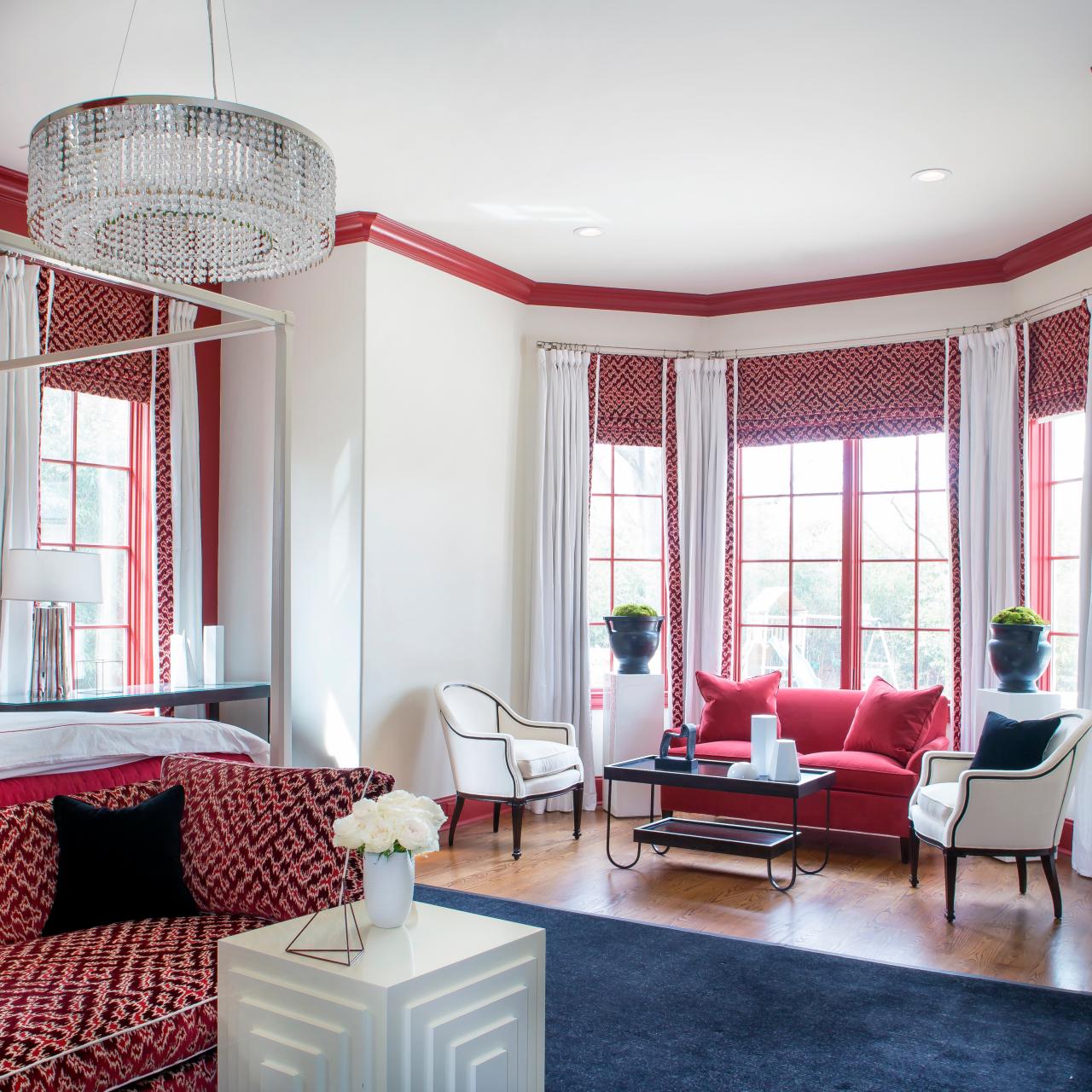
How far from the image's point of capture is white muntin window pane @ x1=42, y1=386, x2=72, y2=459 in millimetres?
5270

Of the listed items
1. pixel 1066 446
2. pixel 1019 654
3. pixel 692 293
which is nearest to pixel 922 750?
pixel 1019 654

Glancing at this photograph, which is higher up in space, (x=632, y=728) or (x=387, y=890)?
(x=387, y=890)

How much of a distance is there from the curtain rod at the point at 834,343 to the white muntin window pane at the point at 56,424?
2.74m

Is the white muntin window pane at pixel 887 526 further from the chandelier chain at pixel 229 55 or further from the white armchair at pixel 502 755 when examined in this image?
the chandelier chain at pixel 229 55

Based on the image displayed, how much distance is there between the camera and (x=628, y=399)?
694 cm

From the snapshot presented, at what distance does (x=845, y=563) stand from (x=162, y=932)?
4.84 m

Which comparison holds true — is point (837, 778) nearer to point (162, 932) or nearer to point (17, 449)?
point (162, 932)

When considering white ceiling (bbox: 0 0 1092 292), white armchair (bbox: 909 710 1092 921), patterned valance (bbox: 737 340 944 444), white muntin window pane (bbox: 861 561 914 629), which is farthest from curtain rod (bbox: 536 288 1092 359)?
white armchair (bbox: 909 710 1092 921)

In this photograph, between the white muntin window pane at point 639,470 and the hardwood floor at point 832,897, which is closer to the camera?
the hardwood floor at point 832,897

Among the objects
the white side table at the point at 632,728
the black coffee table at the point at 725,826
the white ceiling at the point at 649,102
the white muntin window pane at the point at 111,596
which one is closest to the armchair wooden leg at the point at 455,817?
the black coffee table at the point at 725,826

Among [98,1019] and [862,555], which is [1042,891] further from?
[98,1019]

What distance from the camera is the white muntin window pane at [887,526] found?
258 inches

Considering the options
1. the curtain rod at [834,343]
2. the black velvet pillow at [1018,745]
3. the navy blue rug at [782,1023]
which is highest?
the curtain rod at [834,343]

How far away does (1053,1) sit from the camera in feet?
11.6
